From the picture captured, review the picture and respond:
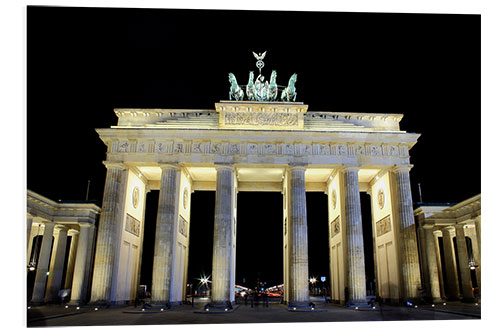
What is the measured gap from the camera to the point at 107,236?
28.4 metres

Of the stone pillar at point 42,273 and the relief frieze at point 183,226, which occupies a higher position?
the relief frieze at point 183,226

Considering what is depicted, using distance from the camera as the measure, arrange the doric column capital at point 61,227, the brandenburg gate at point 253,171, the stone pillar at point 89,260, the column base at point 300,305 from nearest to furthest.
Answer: the column base at point 300,305
the brandenburg gate at point 253,171
the stone pillar at point 89,260
the doric column capital at point 61,227

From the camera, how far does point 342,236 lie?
101ft

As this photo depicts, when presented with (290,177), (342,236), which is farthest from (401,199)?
(290,177)

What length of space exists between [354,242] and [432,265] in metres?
7.80

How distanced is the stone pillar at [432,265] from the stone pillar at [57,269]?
3072 cm

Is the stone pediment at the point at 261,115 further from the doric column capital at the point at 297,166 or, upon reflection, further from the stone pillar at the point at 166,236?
the stone pillar at the point at 166,236

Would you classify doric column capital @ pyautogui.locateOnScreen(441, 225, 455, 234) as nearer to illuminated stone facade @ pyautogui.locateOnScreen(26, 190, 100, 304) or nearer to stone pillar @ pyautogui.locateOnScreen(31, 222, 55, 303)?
illuminated stone facade @ pyautogui.locateOnScreen(26, 190, 100, 304)

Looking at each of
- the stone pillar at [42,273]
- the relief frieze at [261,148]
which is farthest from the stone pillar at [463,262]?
the stone pillar at [42,273]

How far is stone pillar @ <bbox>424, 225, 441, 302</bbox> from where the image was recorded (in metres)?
29.0

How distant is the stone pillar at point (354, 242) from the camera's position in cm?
2778

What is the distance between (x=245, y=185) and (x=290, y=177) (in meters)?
8.49
